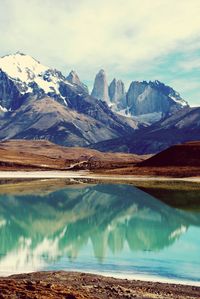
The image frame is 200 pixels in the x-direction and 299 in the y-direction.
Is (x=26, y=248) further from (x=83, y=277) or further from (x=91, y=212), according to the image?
(x=91, y=212)

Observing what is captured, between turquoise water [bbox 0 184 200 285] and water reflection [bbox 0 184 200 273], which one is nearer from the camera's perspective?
turquoise water [bbox 0 184 200 285]

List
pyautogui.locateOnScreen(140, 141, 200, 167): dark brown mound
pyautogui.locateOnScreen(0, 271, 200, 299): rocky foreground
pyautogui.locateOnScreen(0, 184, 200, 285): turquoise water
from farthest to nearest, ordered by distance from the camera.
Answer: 1. pyautogui.locateOnScreen(140, 141, 200, 167): dark brown mound
2. pyautogui.locateOnScreen(0, 184, 200, 285): turquoise water
3. pyautogui.locateOnScreen(0, 271, 200, 299): rocky foreground

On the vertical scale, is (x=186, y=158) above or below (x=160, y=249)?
above

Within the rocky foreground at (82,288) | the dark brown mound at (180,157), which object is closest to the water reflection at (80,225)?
the rocky foreground at (82,288)

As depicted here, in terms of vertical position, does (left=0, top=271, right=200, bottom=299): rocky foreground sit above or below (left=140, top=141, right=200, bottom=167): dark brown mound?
below

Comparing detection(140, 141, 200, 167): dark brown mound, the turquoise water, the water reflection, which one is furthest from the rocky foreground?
detection(140, 141, 200, 167): dark brown mound

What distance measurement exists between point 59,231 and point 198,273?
96.9 ft

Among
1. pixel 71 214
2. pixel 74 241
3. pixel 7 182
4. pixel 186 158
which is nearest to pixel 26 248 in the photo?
pixel 74 241

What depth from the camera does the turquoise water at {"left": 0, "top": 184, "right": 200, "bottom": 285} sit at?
39.4 meters

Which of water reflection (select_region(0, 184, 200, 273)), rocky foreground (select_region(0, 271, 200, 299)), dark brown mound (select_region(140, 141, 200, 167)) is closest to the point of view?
rocky foreground (select_region(0, 271, 200, 299))

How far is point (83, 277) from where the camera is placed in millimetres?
33750

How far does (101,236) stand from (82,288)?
95.6 ft

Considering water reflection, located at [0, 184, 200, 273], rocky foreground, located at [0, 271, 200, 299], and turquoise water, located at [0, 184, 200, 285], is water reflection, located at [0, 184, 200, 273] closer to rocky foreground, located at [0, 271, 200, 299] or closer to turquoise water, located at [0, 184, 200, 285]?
turquoise water, located at [0, 184, 200, 285]

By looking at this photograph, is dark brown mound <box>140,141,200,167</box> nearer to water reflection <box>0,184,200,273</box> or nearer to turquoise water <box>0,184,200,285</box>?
water reflection <box>0,184,200,273</box>
